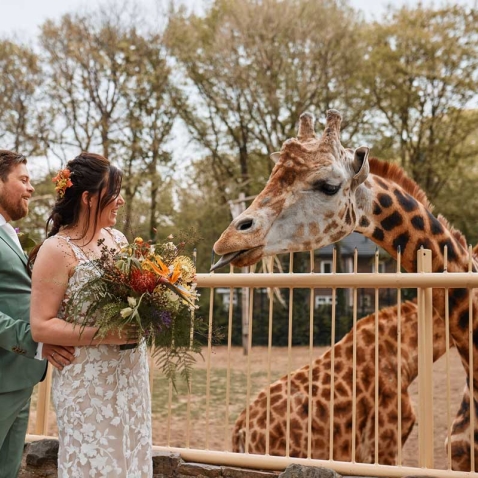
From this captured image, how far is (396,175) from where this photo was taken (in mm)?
3688

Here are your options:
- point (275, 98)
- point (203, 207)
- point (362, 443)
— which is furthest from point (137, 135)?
point (362, 443)

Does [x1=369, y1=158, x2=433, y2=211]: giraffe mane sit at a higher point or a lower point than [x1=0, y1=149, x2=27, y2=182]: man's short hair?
higher

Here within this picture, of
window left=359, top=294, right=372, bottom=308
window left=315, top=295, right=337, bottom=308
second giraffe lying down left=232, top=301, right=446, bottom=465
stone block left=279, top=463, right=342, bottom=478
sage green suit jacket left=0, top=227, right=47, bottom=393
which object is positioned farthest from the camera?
window left=359, top=294, right=372, bottom=308

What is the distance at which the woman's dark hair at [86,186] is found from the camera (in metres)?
2.31

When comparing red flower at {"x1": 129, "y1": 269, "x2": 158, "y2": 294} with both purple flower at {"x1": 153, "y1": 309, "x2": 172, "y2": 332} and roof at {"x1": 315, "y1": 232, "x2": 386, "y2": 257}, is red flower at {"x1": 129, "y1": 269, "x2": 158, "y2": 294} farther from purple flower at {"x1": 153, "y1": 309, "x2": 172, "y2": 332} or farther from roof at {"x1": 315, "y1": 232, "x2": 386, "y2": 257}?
roof at {"x1": 315, "y1": 232, "x2": 386, "y2": 257}

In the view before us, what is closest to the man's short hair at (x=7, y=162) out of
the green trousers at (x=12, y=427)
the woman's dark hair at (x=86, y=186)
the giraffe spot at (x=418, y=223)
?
the woman's dark hair at (x=86, y=186)

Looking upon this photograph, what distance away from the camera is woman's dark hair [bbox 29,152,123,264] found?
2312mm

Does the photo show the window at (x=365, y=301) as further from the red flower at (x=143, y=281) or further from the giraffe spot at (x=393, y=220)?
the red flower at (x=143, y=281)

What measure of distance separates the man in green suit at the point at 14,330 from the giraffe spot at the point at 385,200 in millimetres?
2012

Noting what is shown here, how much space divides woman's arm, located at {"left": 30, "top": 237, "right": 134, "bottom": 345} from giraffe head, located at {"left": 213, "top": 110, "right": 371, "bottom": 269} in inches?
35.3

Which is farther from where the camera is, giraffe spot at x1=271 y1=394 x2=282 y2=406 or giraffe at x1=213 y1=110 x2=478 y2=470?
giraffe spot at x1=271 y1=394 x2=282 y2=406

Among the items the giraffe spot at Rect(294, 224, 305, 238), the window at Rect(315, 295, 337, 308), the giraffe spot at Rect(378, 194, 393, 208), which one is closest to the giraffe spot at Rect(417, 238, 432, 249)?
the giraffe spot at Rect(378, 194, 393, 208)

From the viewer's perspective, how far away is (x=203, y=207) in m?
21.6

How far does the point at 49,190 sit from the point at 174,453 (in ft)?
60.0
